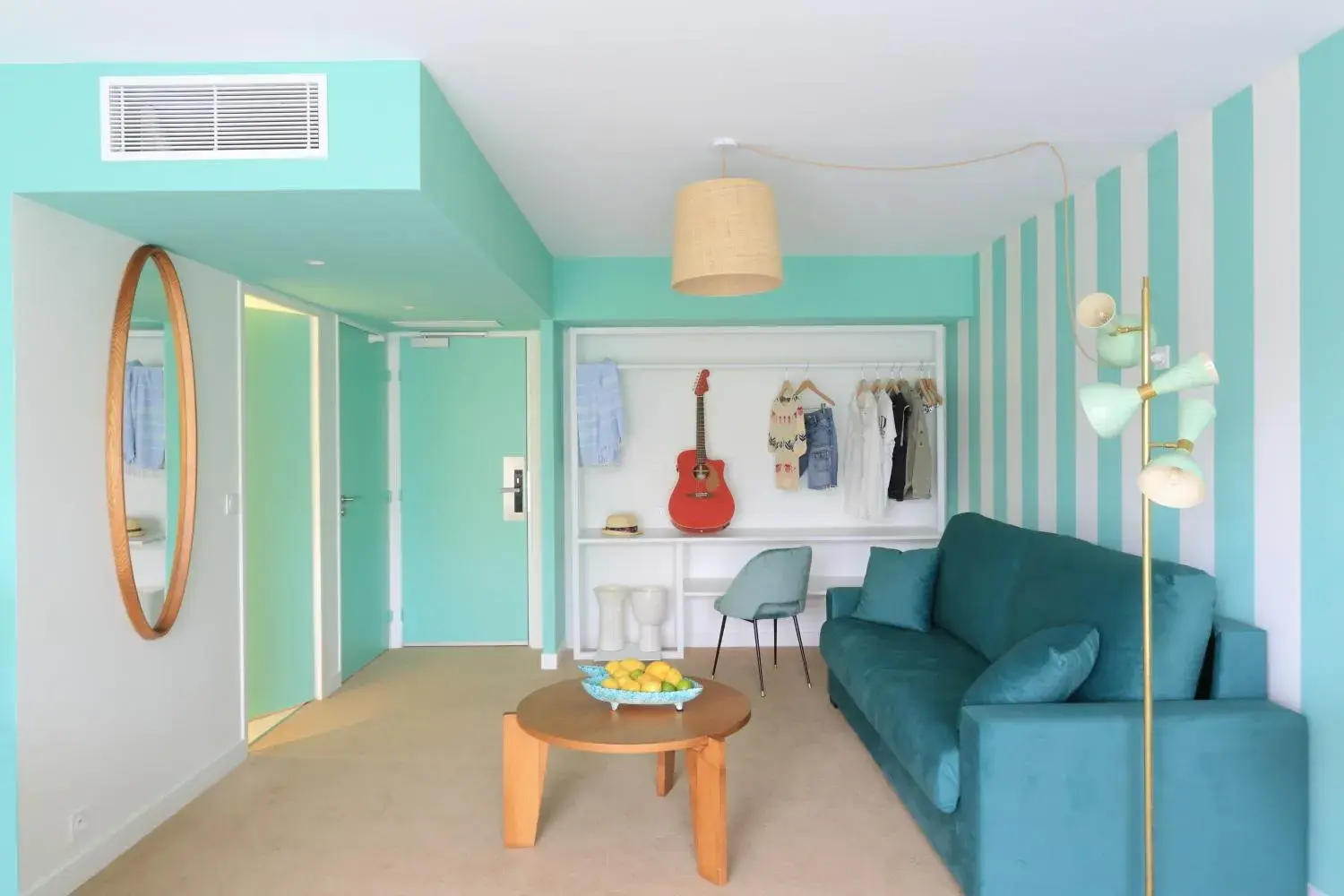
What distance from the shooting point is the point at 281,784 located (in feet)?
11.7

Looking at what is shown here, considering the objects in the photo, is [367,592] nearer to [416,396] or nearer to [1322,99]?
[416,396]

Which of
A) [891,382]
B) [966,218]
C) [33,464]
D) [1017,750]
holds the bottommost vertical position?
[1017,750]

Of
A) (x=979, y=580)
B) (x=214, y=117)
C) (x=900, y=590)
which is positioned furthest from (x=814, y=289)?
(x=214, y=117)

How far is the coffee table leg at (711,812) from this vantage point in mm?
2736

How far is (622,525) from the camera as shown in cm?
542

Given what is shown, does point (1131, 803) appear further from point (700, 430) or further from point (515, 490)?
point (515, 490)

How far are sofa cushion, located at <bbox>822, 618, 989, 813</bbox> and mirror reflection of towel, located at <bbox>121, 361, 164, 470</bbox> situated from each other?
103 inches

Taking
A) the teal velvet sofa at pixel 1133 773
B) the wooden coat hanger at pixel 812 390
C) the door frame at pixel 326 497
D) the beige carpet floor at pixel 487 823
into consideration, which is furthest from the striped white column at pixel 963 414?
the door frame at pixel 326 497

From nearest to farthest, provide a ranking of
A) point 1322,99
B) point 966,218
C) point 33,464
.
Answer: point 1322,99, point 33,464, point 966,218

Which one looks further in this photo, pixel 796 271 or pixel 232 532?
pixel 796 271

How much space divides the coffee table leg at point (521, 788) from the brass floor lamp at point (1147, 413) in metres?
1.76

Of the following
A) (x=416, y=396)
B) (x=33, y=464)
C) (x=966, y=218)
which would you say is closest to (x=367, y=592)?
(x=416, y=396)

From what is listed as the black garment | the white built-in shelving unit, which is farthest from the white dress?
the white built-in shelving unit

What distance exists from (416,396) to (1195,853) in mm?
4689
